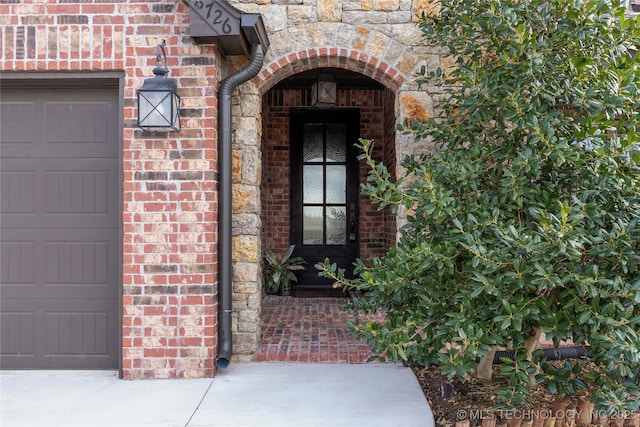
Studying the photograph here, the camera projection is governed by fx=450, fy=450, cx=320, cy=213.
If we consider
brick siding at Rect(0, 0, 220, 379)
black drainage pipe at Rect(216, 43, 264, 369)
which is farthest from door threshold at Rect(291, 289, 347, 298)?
brick siding at Rect(0, 0, 220, 379)

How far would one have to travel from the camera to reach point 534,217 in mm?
2459

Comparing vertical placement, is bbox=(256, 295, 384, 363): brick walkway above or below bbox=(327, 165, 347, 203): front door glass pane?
below

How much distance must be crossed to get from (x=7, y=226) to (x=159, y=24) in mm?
1941

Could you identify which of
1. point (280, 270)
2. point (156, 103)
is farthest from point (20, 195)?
point (280, 270)

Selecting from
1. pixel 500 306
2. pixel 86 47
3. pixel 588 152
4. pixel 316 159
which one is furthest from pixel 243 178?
pixel 316 159

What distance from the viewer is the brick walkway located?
3590mm

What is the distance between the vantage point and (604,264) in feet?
7.70

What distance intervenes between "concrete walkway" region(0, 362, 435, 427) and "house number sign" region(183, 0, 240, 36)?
246cm

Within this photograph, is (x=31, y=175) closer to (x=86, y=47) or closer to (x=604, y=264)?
(x=86, y=47)

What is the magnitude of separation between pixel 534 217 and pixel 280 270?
3.76 meters

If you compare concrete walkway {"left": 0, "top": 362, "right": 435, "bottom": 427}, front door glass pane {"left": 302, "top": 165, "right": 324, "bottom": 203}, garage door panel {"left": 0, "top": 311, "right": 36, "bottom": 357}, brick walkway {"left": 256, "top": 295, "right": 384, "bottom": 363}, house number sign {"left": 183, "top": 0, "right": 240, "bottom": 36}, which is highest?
house number sign {"left": 183, "top": 0, "right": 240, "bottom": 36}

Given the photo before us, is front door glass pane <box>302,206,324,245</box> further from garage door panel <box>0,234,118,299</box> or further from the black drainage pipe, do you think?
garage door panel <box>0,234,118,299</box>

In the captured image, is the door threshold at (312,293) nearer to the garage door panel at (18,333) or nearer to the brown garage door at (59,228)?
the brown garage door at (59,228)

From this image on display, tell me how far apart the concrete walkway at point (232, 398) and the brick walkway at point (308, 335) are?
0.07m
